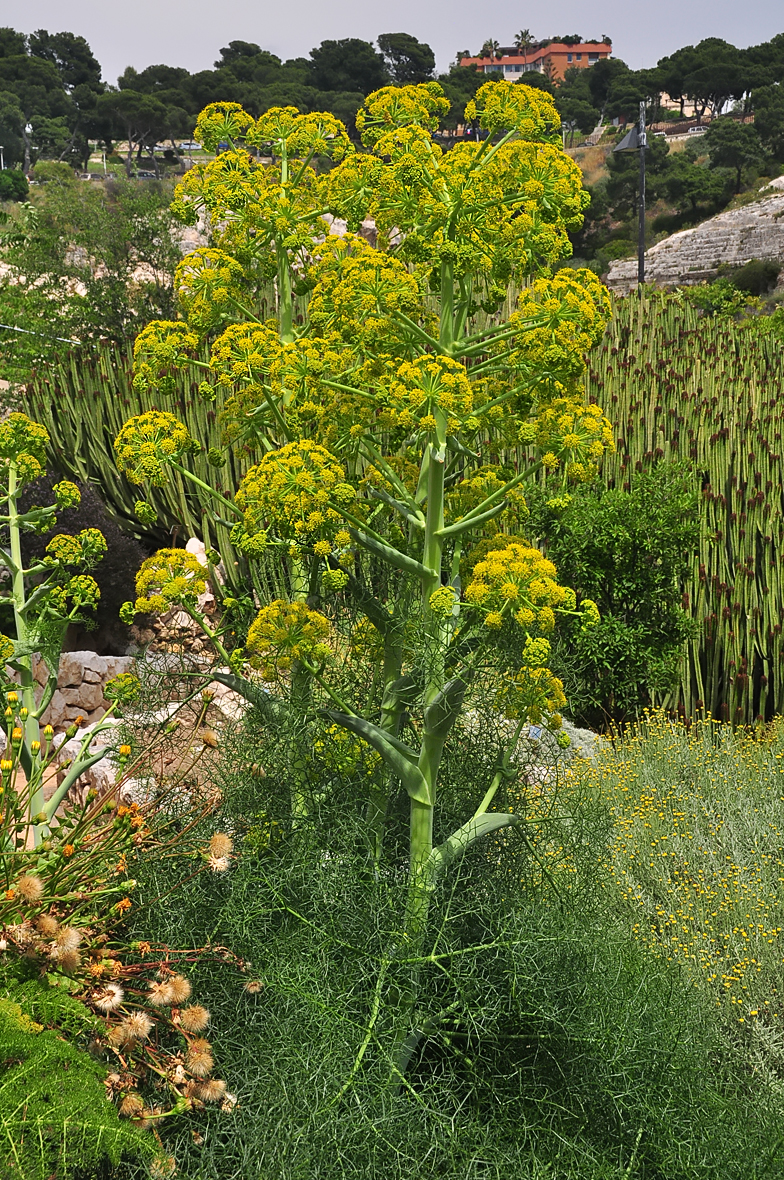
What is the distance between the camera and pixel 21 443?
2941 mm

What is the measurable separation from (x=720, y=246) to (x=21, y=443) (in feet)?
130

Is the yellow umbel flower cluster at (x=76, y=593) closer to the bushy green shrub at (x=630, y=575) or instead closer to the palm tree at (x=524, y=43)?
the bushy green shrub at (x=630, y=575)

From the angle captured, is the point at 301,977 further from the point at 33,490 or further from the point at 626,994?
the point at 33,490

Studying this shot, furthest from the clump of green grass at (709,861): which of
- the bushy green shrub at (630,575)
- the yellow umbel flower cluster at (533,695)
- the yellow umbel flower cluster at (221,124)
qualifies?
the yellow umbel flower cluster at (221,124)

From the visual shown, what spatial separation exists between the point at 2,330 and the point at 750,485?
8360 millimetres

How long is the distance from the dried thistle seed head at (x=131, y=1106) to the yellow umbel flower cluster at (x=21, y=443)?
5.90 feet

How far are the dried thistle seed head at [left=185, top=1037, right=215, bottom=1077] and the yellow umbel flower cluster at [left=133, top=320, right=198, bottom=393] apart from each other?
1.66m

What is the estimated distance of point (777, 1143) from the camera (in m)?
2.21

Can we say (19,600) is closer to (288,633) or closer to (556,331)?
(288,633)

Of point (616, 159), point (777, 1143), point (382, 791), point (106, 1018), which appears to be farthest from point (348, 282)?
point (616, 159)

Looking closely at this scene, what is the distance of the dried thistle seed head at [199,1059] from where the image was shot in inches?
76.9

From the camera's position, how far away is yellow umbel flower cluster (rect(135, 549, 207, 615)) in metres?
2.40

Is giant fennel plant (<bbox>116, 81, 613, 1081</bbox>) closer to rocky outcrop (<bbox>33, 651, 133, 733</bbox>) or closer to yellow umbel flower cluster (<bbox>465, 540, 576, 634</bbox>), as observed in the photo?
yellow umbel flower cluster (<bbox>465, 540, 576, 634</bbox>)

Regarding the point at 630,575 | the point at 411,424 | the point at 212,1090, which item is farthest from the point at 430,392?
the point at 630,575
